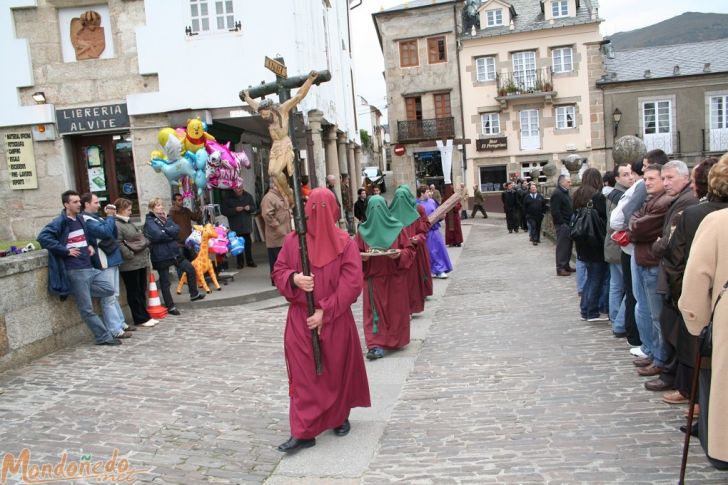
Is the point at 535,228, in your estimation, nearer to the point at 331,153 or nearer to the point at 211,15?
the point at 331,153

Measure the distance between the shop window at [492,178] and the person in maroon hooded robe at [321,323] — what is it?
107 feet

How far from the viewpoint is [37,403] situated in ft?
20.0

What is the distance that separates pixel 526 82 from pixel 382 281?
100 ft

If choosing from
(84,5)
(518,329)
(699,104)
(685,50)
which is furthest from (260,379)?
(685,50)

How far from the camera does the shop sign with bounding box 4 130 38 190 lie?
43.2 feet

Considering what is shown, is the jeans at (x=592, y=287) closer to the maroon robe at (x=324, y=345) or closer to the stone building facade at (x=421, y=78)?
the maroon robe at (x=324, y=345)

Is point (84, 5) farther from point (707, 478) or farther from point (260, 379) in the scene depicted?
point (707, 478)

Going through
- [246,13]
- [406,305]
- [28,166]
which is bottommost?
[406,305]

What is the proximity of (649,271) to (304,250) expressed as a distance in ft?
10.5

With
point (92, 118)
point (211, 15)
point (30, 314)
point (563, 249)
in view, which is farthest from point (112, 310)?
point (563, 249)

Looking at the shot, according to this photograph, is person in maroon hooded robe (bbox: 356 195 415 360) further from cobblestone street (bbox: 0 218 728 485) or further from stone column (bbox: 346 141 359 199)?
stone column (bbox: 346 141 359 199)

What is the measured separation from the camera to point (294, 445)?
4.82m

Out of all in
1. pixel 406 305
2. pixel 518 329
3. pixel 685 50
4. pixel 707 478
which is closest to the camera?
pixel 707 478

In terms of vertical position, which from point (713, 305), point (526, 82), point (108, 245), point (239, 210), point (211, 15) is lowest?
point (713, 305)
